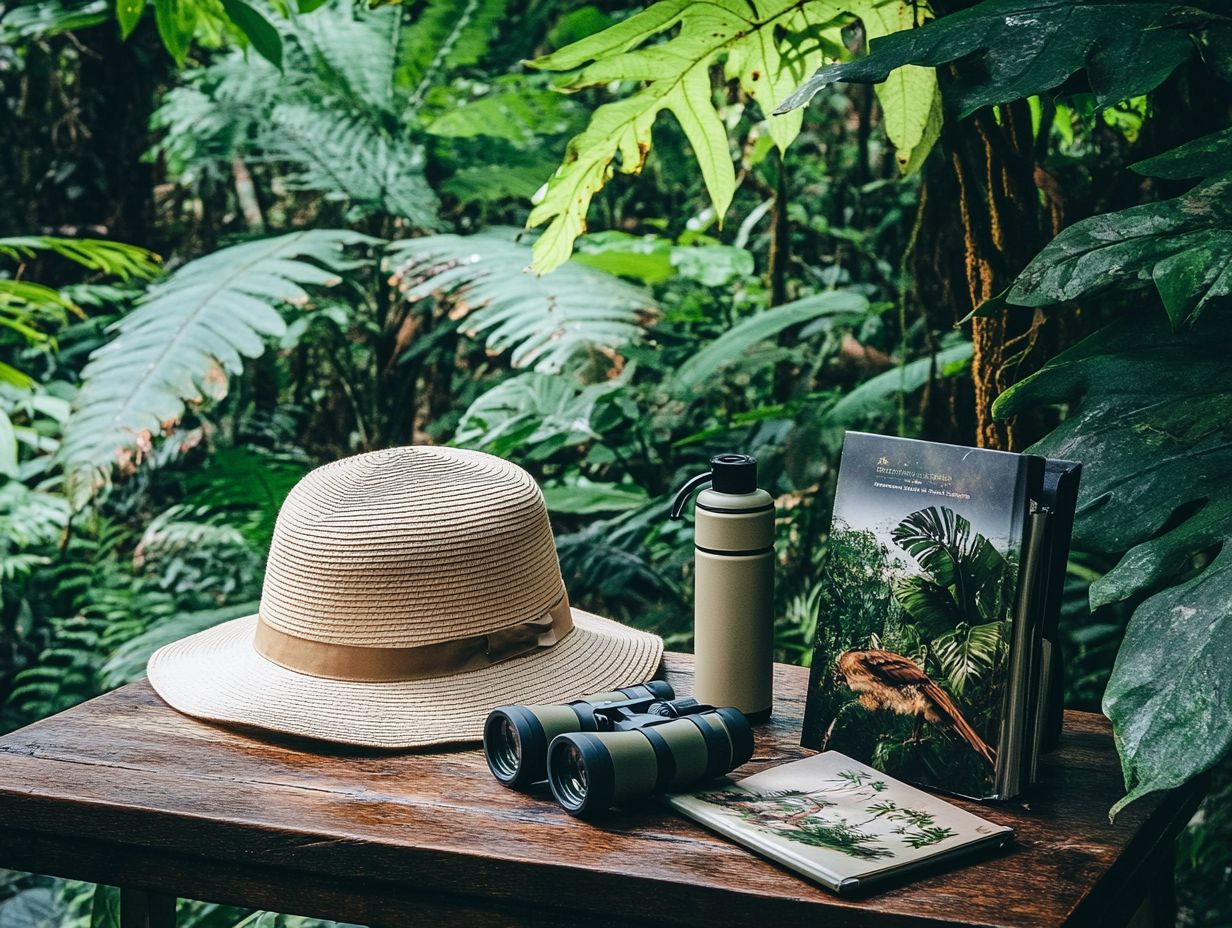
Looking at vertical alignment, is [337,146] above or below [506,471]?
above

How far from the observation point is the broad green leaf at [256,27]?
1.51 meters

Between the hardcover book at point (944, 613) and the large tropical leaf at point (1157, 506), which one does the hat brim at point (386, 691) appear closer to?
the hardcover book at point (944, 613)

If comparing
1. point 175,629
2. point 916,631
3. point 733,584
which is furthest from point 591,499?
point 916,631

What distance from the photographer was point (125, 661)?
2.02 m

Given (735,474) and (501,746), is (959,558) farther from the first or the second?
(501,746)

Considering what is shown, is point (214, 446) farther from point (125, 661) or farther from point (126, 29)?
point (126, 29)

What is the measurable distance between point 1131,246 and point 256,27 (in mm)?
1201

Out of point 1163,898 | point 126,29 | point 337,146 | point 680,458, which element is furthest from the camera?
point 337,146

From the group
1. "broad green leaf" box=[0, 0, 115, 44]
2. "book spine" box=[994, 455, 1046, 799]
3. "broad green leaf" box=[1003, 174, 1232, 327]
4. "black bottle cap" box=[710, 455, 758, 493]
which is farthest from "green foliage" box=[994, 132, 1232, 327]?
"broad green leaf" box=[0, 0, 115, 44]

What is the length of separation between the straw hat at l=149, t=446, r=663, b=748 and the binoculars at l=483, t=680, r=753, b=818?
0.35ft

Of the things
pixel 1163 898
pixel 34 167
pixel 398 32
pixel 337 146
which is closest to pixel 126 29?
pixel 337 146

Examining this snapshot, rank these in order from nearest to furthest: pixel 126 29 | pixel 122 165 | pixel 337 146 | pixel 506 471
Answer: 1. pixel 506 471
2. pixel 126 29
3. pixel 337 146
4. pixel 122 165

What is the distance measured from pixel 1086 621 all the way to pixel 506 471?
114 cm

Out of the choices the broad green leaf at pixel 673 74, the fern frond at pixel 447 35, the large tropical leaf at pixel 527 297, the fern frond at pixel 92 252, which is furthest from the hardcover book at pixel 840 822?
the fern frond at pixel 447 35
